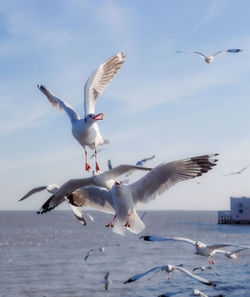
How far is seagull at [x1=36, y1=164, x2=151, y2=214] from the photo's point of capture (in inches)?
343

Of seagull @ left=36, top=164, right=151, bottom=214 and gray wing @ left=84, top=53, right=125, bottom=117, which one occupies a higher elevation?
gray wing @ left=84, top=53, right=125, bottom=117

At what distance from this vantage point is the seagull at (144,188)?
841cm

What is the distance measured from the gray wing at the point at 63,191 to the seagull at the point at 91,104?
34cm

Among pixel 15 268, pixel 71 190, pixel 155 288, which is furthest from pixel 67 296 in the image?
pixel 71 190

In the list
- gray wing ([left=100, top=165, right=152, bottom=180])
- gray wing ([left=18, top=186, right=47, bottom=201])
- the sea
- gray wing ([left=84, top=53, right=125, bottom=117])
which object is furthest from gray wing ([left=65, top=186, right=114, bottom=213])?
the sea

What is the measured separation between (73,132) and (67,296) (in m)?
24.9

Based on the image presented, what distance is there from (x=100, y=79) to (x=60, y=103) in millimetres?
1316

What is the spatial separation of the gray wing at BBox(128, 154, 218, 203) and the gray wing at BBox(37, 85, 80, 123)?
79.7 inches

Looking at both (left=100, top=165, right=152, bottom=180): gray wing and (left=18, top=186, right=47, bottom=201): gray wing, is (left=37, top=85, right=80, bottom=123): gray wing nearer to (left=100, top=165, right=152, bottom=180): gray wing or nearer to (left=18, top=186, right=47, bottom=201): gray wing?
(left=100, top=165, right=152, bottom=180): gray wing

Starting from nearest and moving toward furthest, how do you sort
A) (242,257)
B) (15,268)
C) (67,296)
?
(67,296) → (15,268) → (242,257)

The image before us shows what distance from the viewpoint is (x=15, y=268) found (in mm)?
44125

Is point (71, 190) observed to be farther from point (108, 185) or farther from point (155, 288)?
point (155, 288)

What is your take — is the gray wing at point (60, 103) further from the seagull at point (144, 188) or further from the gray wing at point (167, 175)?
the gray wing at point (167, 175)

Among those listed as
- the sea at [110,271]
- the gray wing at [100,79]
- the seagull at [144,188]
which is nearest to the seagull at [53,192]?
the seagull at [144,188]
